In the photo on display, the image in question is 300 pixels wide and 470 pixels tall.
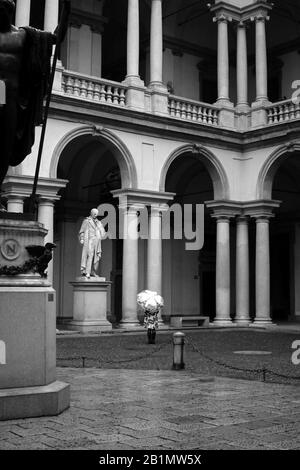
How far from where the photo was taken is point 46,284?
6.40 metres

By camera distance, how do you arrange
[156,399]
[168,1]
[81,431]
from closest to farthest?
[81,431]
[156,399]
[168,1]

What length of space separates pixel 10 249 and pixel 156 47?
16993 millimetres

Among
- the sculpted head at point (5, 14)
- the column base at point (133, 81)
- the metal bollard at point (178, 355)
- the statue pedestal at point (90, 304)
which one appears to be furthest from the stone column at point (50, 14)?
the sculpted head at point (5, 14)

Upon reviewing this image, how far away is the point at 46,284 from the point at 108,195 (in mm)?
19157

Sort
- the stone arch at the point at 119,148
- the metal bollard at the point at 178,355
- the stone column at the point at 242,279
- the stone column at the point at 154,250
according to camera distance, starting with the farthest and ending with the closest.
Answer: the stone column at the point at 242,279 → the stone column at the point at 154,250 → the stone arch at the point at 119,148 → the metal bollard at the point at 178,355

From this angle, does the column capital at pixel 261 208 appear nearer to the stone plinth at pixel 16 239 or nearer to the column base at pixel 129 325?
the column base at pixel 129 325

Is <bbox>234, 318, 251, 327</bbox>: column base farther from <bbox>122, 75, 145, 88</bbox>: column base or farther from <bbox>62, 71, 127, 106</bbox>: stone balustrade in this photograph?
<bbox>122, 75, 145, 88</bbox>: column base

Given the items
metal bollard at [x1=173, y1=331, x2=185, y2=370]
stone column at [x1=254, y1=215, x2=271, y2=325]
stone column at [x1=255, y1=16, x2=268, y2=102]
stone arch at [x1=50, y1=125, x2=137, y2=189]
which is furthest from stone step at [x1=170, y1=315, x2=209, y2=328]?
metal bollard at [x1=173, y1=331, x2=185, y2=370]

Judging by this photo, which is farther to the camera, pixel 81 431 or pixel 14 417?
pixel 14 417

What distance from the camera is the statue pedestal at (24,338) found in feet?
19.6

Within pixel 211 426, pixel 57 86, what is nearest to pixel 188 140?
pixel 57 86

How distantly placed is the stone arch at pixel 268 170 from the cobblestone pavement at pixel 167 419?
1485cm

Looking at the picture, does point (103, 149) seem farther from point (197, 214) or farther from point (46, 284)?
point (46, 284)

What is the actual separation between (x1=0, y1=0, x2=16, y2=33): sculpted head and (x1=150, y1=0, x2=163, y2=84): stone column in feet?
51.4
